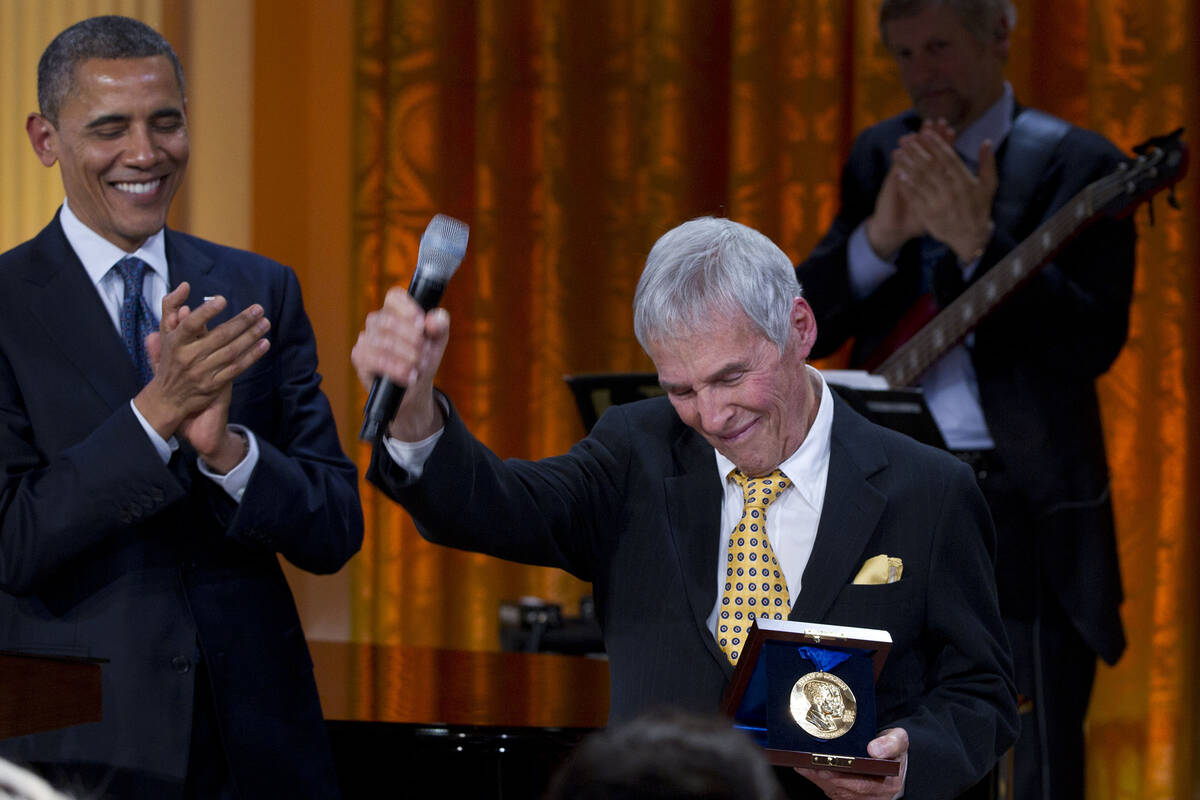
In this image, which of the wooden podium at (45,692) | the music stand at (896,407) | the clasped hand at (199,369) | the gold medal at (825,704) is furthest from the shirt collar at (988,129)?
the wooden podium at (45,692)

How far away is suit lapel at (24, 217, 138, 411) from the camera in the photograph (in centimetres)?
201

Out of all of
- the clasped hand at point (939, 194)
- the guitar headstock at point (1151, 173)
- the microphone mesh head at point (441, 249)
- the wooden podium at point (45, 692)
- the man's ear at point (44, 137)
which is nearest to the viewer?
the microphone mesh head at point (441, 249)

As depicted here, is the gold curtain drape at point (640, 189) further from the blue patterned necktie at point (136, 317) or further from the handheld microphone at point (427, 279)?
the handheld microphone at point (427, 279)

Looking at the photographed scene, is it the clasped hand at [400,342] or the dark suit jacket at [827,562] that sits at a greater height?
the clasped hand at [400,342]

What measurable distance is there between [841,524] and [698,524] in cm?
18

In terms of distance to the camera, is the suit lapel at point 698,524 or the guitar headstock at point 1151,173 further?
the guitar headstock at point 1151,173

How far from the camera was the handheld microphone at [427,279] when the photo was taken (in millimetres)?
1410

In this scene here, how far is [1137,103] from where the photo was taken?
14.6 feet

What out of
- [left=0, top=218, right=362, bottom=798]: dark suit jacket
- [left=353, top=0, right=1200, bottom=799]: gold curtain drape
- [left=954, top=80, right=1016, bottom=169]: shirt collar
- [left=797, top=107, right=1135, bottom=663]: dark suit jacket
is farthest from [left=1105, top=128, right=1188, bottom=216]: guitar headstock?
[left=0, top=218, right=362, bottom=798]: dark suit jacket

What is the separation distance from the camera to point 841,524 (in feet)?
5.65

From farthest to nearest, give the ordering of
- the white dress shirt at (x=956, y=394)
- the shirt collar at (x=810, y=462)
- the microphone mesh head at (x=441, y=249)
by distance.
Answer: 1. the white dress shirt at (x=956, y=394)
2. the shirt collar at (x=810, y=462)
3. the microphone mesh head at (x=441, y=249)

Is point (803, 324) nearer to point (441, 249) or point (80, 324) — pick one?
point (441, 249)

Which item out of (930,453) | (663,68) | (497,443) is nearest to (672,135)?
(663,68)

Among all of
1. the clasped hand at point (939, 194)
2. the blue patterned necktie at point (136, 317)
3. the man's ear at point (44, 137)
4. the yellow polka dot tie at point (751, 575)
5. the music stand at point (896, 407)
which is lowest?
the yellow polka dot tie at point (751, 575)
